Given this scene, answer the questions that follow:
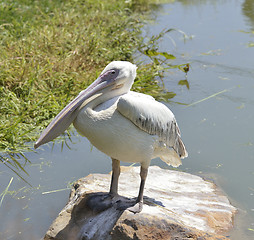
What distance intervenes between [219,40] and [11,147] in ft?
→ 14.8

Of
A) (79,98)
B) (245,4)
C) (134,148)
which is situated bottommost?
(245,4)

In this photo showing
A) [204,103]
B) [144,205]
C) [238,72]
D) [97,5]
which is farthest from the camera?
[97,5]

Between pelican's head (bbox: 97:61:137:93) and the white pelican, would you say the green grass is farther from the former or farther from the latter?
pelican's head (bbox: 97:61:137:93)

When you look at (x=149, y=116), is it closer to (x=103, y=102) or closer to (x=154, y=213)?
(x=103, y=102)

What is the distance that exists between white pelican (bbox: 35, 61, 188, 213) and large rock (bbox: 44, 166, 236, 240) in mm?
145

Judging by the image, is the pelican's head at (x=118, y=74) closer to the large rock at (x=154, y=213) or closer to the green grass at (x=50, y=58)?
the large rock at (x=154, y=213)

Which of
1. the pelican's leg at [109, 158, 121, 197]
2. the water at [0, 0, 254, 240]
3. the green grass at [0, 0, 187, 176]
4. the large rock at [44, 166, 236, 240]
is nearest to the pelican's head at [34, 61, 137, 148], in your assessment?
the pelican's leg at [109, 158, 121, 197]

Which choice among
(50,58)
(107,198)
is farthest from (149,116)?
(50,58)

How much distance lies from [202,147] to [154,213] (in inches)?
68.9

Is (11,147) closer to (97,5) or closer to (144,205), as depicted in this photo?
(144,205)

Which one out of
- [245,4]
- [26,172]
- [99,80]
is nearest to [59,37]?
[26,172]

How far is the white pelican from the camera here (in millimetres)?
2906

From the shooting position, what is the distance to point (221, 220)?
3.59 metres

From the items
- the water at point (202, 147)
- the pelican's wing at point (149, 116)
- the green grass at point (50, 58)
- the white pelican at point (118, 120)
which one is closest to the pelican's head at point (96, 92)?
the white pelican at point (118, 120)
